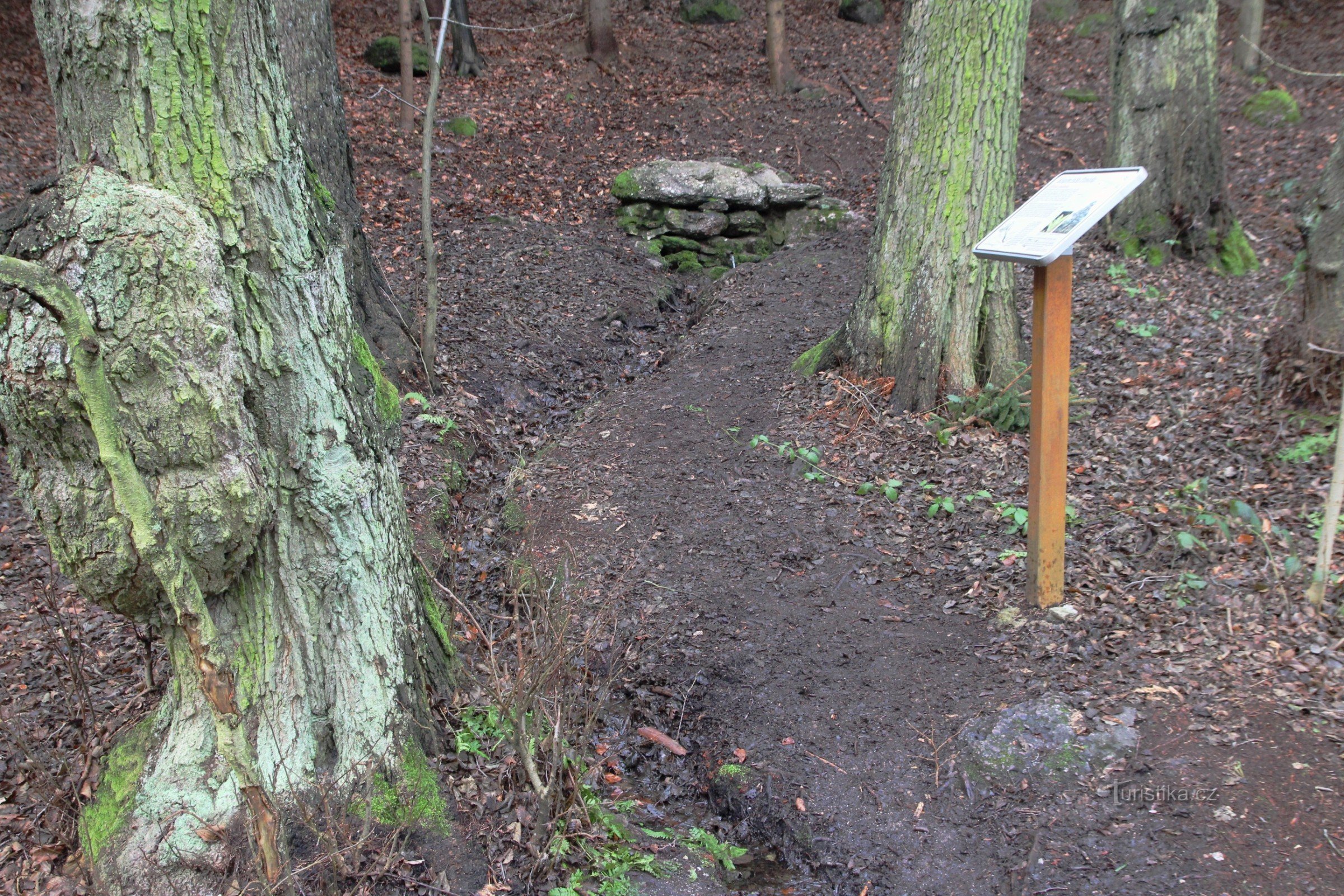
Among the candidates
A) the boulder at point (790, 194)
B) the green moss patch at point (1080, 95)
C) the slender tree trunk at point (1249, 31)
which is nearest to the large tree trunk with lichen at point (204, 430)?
the boulder at point (790, 194)

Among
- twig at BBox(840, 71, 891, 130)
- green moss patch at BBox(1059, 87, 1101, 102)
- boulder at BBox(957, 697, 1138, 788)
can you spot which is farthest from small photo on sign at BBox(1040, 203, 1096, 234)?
green moss patch at BBox(1059, 87, 1101, 102)

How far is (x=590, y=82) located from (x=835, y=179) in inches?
222

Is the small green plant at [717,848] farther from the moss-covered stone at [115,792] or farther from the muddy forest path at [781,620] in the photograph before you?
the moss-covered stone at [115,792]

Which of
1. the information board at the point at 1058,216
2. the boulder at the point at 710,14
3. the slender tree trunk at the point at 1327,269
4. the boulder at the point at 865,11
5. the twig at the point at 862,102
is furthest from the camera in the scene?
the boulder at the point at 710,14

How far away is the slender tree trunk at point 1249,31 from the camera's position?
1363 cm

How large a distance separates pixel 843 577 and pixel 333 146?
4699mm

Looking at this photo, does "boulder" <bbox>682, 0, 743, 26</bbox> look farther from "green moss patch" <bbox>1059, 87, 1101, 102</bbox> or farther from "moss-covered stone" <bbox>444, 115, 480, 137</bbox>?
"moss-covered stone" <bbox>444, 115, 480, 137</bbox>

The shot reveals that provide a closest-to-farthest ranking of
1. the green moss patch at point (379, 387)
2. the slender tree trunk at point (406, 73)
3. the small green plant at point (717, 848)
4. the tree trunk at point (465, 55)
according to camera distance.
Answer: the green moss patch at point (379, 387) < the small green plant at point (717, 848) < the slender tree trunk at point (406, 73) < the tree trunk at point (465, 55)

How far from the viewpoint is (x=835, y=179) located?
12.1m

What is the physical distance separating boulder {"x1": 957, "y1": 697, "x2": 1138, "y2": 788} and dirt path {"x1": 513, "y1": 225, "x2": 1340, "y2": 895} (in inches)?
2.7

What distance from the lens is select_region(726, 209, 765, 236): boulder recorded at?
10.6 metres

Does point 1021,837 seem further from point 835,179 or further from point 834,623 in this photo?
point 835,179

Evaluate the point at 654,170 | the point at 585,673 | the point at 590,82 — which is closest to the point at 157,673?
the point at 585,673

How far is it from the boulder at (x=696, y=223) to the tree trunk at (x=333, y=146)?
463 cm
